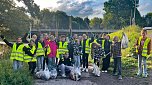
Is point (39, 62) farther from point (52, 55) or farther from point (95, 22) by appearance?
point (95, 22)

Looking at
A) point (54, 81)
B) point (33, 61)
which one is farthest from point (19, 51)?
point (54, 81)

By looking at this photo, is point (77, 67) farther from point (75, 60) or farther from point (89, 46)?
point (89, 46)

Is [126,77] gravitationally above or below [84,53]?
below

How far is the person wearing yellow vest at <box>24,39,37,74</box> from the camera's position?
1297 centimetres

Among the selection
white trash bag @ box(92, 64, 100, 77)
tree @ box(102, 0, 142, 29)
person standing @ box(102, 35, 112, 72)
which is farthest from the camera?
tree @ box(102, 0, 142, 29)

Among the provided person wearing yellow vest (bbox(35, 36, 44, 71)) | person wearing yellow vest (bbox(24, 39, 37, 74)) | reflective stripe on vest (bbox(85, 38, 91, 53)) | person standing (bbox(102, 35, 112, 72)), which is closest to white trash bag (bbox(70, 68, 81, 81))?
person wearing yellow vest (bbox(35, 36, 44, 71))

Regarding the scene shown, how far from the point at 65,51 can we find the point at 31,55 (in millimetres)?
1586

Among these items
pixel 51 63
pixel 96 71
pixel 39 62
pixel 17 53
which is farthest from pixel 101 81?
pixel 17 53

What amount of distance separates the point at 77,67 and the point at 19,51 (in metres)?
2.62

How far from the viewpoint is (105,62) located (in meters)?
15.1

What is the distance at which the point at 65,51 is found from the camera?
13.9 metres

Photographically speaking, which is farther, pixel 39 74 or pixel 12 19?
pixel 12 19

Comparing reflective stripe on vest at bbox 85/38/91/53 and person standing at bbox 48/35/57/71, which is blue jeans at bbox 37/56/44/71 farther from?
reflective stripe on vest at bbox 85/38/91/53

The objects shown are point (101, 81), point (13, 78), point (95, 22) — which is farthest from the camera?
point (95, 22)
